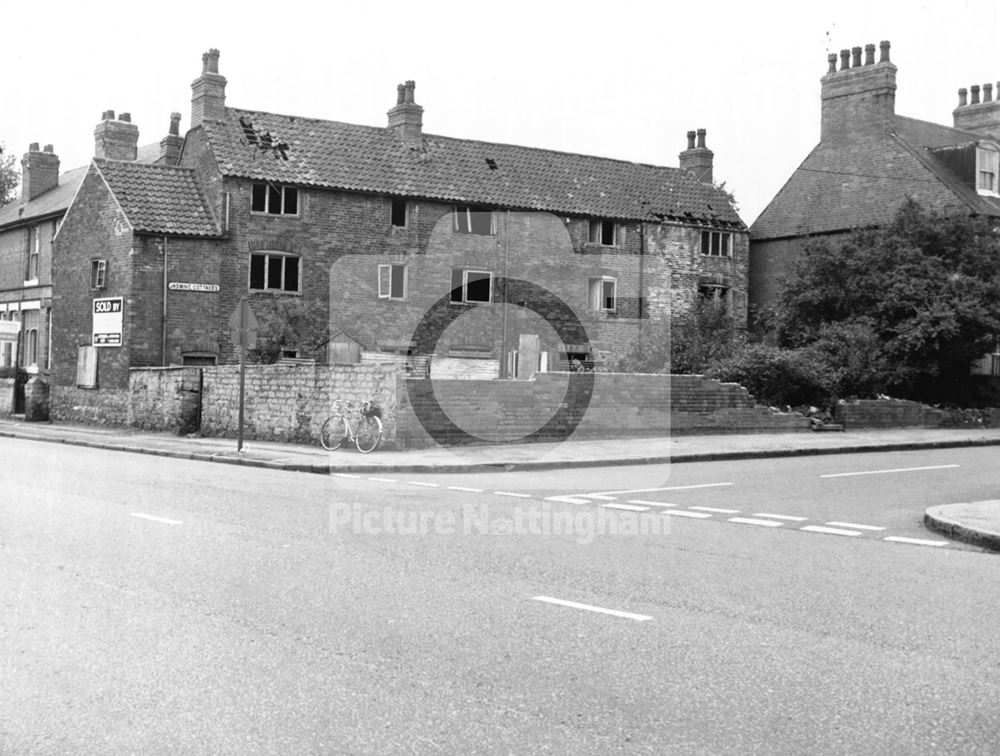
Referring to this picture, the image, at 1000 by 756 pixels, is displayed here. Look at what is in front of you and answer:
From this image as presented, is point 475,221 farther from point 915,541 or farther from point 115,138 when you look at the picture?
point 915,541

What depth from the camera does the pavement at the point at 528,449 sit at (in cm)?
1986

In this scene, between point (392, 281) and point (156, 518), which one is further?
point (392, 281)

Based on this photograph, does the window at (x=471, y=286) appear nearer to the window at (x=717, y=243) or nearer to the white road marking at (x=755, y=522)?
the window at (x=717, y=243)

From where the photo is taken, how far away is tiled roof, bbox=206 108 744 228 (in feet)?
122

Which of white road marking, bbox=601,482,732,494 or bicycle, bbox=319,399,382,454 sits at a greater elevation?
bicycle, bbox=319,399,382,454

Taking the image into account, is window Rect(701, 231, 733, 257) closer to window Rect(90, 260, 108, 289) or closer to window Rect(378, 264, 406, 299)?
window Rect(378, 264, 406, 299)

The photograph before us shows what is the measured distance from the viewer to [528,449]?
22.8 metres

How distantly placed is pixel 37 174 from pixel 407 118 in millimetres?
18648

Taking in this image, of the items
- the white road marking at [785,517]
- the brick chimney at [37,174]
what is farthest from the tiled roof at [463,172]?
the white road marking at [785,517]

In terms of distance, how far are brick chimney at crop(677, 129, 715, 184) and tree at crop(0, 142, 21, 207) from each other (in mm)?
42468

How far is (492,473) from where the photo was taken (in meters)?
19.4

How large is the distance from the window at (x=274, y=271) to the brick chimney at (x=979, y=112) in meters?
33.2

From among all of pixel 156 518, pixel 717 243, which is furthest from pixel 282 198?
pixel 156 518

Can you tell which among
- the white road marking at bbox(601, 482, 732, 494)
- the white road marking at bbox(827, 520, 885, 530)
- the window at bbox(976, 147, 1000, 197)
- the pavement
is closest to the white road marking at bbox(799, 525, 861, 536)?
the white road marking at bbox(827, 520, 885, 530)
